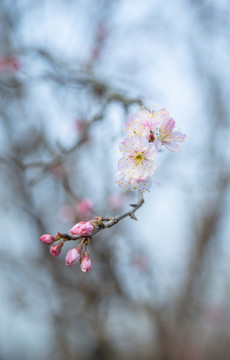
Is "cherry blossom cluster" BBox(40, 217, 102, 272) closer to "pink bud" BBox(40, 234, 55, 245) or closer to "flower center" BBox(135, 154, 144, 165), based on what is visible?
"pink bud" BBox(40, 234, 55, 245)

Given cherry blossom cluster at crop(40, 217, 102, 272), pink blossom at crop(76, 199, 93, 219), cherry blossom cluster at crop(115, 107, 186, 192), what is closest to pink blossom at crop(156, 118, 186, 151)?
cherry blossom cluster at crop(115, 107, 186, 192)

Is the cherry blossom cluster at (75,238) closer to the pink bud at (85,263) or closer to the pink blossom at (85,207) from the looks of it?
the pink bud at (85,263)

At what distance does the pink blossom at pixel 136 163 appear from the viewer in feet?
3.64

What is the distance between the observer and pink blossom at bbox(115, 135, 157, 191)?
3.64ft

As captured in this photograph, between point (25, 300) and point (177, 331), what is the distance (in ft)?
7.59

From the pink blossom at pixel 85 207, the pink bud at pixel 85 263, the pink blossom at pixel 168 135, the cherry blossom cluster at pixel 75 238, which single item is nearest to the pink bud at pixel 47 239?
the cherry blossom cluster at pixel 75 238

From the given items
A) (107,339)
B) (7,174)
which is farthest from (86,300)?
(7,174)

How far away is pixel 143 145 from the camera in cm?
113

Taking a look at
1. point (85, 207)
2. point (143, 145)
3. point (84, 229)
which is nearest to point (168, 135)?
point (143, 145)

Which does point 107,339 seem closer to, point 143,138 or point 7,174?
→ point 7,174

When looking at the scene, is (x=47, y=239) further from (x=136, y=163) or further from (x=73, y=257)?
(x=136, y=163)

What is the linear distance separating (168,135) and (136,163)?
17 cm

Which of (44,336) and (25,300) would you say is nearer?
(25,300)

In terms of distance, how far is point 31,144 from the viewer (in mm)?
4164
